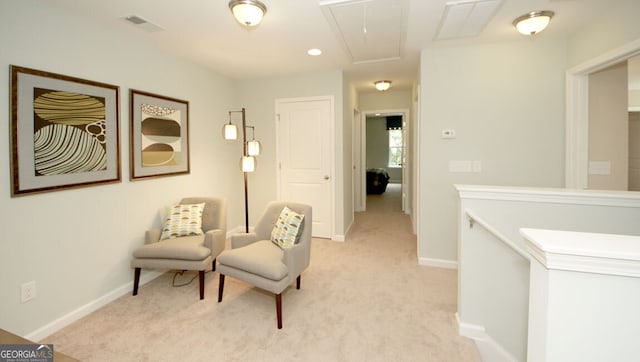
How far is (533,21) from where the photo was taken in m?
2.54

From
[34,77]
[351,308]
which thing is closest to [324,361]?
[351,308]

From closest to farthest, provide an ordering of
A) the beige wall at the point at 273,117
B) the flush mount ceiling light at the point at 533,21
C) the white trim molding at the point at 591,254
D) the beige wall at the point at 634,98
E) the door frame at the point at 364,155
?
the white trim molding at the point at 591,254
the flush mount ceiling light at the point at 533,21
the beige wall at the point at 273,117
the beige wall at the point at 634,98
the door frame at the point at 364,155

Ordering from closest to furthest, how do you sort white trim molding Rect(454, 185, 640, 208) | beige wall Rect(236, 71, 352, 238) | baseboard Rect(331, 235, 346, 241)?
1. white trim molding Rect(454, 185, 640, 208)
2. beige wall Rect(236, 71, 352, 238)
3. baseboard Rect(331, 235, 346, 241)

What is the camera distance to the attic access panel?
95.7 inches

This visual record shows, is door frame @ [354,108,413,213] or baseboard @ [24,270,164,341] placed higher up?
door frame @ [354,108,413,213]

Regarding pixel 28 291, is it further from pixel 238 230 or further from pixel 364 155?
pixel 364 155

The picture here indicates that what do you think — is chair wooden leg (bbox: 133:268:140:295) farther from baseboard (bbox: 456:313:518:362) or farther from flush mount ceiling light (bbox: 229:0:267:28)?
baseboard (bbox: 456:313:518:362)

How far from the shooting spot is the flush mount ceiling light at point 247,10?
224 centimetres

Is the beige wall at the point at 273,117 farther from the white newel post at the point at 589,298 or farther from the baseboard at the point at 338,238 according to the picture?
the white newel post at the point at 589,298

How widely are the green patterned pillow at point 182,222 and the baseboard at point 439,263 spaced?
2.60m

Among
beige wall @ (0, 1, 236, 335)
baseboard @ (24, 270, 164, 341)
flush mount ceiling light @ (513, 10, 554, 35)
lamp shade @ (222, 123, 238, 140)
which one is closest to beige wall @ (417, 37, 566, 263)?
flush mount ceiling light @ (513, 10, 554, 35)

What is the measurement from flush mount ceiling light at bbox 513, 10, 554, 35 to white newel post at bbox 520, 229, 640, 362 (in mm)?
2323

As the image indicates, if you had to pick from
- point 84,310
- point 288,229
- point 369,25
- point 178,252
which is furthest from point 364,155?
point 84,310

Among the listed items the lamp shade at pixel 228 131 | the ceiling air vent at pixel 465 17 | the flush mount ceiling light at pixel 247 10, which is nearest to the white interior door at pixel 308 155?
the lamp shade at pixel 228 131
